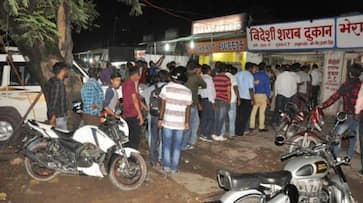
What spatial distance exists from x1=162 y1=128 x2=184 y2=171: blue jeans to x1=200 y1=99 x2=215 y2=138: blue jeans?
2548mm

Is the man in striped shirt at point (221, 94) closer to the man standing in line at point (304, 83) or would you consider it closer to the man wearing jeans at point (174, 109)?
the man wearing jeans at point (174, 109)

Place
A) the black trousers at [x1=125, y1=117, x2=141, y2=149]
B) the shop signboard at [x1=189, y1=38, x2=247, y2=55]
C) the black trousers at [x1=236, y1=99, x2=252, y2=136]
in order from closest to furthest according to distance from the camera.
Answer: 1. the black trousers at [x1=125, y1=117, x2=141, y2=149]
2. the black trousers at [x1=236, y1=99, x2=252, y2=136]
3. the shop signboard at [x1=189, y1=38, x2=247, y2=55]

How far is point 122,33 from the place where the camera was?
167 ft

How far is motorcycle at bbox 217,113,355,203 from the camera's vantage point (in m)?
3.85

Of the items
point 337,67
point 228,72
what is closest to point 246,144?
point 228,72

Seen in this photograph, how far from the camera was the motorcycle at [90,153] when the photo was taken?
5941mm

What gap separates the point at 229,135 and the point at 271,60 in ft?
19.9

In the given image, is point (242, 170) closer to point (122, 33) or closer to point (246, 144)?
point (246, 144)

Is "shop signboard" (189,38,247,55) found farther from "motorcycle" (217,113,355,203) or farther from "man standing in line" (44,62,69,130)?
"motorcycle" (217,113,355,203)

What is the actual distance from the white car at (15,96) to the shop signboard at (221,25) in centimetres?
985

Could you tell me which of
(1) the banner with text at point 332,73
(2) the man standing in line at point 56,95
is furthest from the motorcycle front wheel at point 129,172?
(1) the banner with text at point 332,73

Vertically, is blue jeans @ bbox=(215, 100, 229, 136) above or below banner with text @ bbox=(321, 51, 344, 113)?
below

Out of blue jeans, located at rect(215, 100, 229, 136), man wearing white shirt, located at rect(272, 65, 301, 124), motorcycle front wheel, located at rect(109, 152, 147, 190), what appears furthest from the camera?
man wearing white shirt, located at rect(272, 65, 301, 124)

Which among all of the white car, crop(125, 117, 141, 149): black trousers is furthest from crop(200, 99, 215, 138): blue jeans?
the white car
